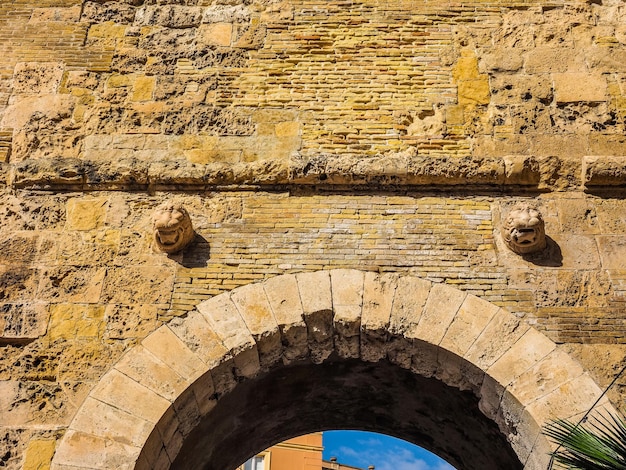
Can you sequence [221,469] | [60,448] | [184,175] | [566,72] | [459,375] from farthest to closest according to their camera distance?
[221,469] < [566,72] < [184,175] < [459,375] < [60,448]

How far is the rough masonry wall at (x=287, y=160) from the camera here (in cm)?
488

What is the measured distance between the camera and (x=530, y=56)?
232 inches

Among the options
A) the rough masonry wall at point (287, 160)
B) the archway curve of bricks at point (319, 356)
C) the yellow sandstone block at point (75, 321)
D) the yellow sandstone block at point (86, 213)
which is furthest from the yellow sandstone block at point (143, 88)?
the archway curve of bricks at point (319, 356)

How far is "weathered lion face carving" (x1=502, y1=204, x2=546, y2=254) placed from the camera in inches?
194

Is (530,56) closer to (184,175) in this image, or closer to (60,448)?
(184,175)

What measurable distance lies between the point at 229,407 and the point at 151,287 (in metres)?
1.43

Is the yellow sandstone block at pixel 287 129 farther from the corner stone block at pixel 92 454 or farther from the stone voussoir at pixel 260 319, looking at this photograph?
the corner stone block at pixel 92 454

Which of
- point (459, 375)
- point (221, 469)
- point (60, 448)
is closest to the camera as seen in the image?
point (60, 448)

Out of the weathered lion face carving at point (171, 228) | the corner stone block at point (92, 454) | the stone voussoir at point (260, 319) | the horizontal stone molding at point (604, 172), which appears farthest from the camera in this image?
the horizontal stone molding at point (604, 172)

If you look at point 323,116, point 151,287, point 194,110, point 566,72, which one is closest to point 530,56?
point 566,72

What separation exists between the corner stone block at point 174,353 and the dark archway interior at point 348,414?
1.13 m

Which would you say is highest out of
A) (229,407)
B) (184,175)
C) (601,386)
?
(184,175)

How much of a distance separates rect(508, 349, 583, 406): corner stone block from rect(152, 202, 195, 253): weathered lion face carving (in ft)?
7.52

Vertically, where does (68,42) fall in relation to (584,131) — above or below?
above
